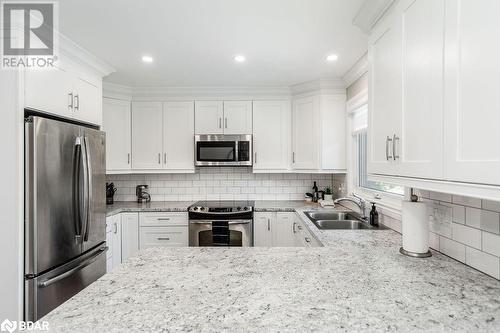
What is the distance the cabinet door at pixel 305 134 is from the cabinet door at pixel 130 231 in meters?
2.11

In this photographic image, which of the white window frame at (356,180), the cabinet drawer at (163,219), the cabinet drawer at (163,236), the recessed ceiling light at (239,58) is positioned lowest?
the cabinet drawer at (163,236)

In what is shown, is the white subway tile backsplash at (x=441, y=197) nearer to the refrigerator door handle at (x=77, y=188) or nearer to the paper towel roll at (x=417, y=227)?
the paper towel roll at (x=417, y=227)

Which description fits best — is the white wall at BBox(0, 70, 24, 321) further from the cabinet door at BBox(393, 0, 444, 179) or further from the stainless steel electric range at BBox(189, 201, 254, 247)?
the cabinet door at BBox(393, 0, 444, 179)

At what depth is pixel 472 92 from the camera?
81cm

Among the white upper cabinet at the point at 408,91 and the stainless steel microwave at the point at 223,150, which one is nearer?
the white upper cabinet at the point at 408,91

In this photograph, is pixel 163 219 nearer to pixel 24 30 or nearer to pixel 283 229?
pixel 283 229

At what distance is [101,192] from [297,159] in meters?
2.25

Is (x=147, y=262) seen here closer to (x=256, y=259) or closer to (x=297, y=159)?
(x=256, y=259)

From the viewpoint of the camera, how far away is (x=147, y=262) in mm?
1329

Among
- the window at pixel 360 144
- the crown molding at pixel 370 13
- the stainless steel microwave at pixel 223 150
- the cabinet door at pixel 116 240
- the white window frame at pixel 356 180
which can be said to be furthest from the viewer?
the stainless steel microwave at pixel 223 150

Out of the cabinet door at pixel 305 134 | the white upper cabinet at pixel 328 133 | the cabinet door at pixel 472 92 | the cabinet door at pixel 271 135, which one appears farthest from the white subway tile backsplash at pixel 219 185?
the cabinet door at pixel 472 92

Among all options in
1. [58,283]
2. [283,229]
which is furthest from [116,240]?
[283,229]

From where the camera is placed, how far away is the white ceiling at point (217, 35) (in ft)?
5.45

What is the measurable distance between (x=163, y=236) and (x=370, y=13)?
9.81 ft
